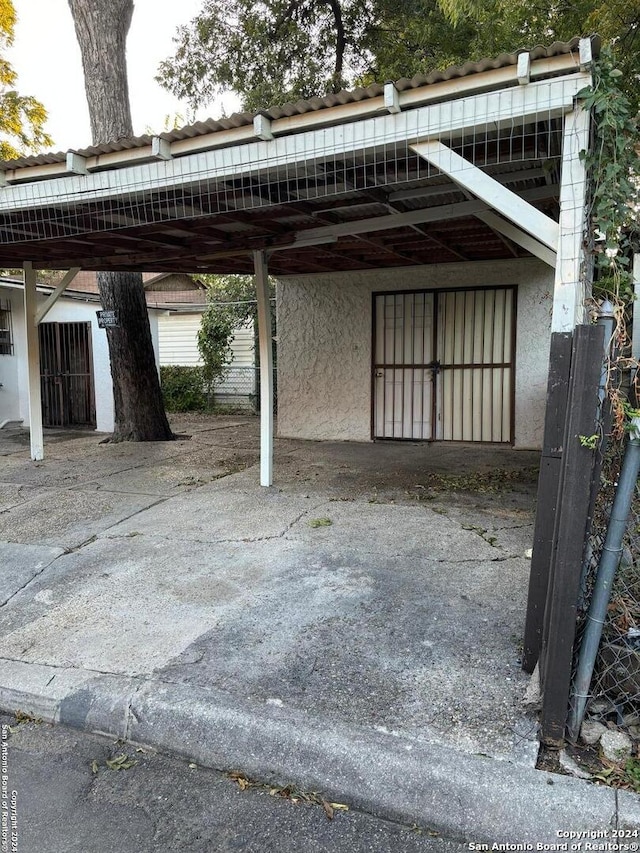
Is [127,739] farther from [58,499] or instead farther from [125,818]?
[58,499]

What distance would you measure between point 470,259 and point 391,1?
613 cm

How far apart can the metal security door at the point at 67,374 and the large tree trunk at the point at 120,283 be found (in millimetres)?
2687

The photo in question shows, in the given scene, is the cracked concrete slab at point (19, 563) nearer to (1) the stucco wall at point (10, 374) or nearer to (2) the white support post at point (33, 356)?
(2) the white support post at point (33, 356)

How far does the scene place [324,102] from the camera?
3.54 meters

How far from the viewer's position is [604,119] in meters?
2.54

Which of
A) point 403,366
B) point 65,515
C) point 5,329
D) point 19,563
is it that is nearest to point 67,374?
point 5,329

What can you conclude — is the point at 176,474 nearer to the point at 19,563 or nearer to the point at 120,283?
the point at 19,563

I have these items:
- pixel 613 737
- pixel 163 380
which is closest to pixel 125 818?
pixel 613 737

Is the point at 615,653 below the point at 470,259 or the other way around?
below

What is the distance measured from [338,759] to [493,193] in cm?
271

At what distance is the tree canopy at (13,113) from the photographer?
16.5 m

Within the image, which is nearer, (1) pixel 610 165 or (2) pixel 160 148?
(1) pixel 610 165

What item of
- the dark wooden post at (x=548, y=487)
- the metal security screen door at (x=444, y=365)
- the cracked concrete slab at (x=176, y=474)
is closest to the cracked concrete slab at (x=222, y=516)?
the cracked concrete slab at (x=176, y=474)

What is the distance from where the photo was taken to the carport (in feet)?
9.56
